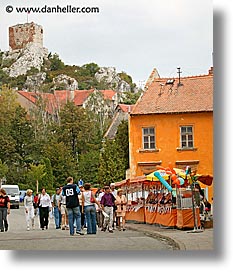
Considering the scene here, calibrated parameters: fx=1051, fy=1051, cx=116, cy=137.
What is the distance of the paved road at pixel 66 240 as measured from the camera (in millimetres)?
11453

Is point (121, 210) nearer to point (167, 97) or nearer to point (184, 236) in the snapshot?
point (184, 236)

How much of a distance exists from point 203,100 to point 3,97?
7.51 feet

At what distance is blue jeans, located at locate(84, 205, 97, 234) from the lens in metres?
13.2

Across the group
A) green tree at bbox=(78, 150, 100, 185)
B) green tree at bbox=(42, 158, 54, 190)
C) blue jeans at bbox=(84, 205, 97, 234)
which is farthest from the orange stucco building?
blue jeans at bbox=(84, 205, 97, 234)

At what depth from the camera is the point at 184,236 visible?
12266 mm

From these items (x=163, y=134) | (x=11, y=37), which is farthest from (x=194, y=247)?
(x=11, y=37)

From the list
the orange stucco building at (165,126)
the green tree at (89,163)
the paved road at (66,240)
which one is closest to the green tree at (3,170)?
the paved road at (66,240)

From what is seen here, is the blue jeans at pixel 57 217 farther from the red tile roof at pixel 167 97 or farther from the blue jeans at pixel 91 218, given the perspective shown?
the red tile roof at pixel 167 97

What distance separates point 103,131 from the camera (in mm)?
12180

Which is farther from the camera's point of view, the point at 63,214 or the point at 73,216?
the point at 63,214

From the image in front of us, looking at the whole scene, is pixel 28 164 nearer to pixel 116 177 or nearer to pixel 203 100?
pixel 116 177

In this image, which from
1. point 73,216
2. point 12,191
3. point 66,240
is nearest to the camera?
point 66,240

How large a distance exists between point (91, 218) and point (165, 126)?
189 cm

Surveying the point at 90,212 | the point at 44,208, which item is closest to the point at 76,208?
the point at 90,212
